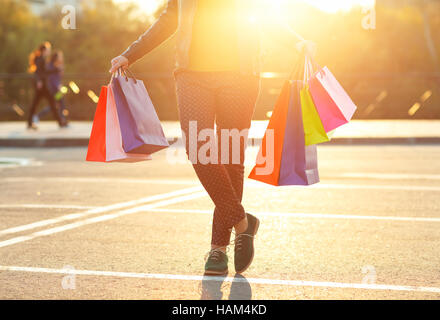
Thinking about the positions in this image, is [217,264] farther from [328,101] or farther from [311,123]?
[328,101]

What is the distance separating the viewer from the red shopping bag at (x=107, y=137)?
4641 mm

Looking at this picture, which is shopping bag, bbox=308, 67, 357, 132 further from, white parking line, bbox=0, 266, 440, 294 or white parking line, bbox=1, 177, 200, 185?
white parking line, bbox=1, 177, 200, 185

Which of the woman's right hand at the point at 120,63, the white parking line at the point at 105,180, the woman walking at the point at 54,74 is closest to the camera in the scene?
the woman's right hand at the point at 120,63

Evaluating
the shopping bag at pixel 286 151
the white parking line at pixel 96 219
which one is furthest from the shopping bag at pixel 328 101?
the white parking line at pixel 96 219

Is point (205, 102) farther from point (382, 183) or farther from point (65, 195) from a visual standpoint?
point (382, 183)

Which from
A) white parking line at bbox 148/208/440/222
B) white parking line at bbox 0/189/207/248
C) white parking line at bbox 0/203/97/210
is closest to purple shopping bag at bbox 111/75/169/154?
white parking line at bbox 0/189/207/248

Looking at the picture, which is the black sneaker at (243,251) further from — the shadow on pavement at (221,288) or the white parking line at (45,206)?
the white parking line at (45,206)

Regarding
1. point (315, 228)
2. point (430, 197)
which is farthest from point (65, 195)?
point (430, 197)

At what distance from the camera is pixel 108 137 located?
15.3 feet

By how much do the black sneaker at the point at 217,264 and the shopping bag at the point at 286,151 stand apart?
19.4 inches

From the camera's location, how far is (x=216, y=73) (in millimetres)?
4539

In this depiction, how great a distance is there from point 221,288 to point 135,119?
1.06 metres

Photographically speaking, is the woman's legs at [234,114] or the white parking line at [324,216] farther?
the white parking line at [324,216]
